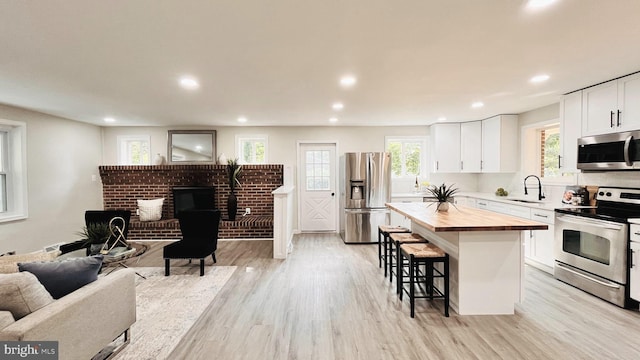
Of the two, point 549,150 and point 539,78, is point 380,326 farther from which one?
point 549,150

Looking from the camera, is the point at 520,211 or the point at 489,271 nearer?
the point at 489,271

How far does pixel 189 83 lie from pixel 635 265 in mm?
4914

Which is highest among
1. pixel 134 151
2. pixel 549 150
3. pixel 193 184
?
pixel 134 151

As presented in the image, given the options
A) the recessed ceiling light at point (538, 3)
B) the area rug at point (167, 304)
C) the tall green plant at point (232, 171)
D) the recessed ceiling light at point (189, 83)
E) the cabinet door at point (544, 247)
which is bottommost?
the area rug at point (167, 304)

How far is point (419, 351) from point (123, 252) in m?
3.19

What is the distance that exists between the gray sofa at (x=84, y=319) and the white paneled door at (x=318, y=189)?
4.00 m

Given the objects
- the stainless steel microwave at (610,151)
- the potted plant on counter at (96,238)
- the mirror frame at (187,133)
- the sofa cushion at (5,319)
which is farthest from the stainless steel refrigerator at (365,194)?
the sofa cushion at (5,319)

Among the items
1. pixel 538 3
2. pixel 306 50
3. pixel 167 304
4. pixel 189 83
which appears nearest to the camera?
pixel 538 3

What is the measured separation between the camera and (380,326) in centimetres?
233

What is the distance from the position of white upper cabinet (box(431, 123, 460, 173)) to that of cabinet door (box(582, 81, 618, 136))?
7.28 feet

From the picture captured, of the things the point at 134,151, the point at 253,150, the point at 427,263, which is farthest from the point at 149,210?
the point at 427,263

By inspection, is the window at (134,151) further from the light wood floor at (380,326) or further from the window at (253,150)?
the light wood floor at (380,326)

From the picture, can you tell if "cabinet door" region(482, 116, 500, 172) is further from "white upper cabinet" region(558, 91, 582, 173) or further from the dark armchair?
the dark armchair

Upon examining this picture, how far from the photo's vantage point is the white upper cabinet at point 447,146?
5.48m
